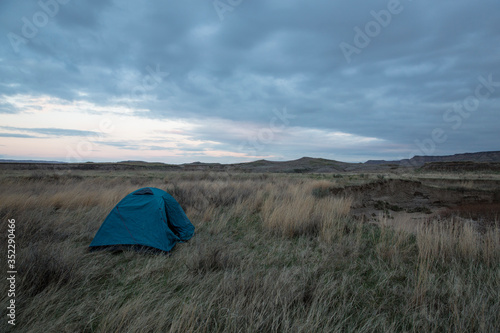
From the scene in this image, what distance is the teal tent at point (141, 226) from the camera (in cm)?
491

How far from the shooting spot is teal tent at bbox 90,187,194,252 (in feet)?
16.1

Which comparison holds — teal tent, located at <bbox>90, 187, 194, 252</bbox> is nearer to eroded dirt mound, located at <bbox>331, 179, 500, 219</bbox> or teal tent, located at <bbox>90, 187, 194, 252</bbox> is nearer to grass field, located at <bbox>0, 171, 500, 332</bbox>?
grass field, located at <bbox>0, 171, 500, 332</bbox>

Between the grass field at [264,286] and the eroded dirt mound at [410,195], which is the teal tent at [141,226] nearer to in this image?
the grass field at [264,286]

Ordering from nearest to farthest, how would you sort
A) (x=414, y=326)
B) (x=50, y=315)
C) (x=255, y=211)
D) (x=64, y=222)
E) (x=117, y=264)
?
(x=414, y=326) < (x=50, y=315) < (x=117, y=264) < (x=64, y=222) < (x=255, y=211)

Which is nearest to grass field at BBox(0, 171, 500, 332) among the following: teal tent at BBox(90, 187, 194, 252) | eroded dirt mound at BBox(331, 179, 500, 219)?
teal tent at BBox(90, 187, 194, 252)

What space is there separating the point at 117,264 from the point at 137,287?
1.14 meters

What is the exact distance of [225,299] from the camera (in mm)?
2893

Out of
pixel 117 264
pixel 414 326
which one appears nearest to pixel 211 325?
pixel 414 326

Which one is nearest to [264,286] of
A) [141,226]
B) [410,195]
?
[141,226]

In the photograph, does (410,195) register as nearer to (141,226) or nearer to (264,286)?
(264,286)

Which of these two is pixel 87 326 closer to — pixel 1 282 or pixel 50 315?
pixel 50 315

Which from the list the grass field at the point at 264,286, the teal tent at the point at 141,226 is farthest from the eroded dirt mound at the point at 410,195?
the teal tent at the point at 141,226

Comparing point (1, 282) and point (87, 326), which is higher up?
point (1, 282)

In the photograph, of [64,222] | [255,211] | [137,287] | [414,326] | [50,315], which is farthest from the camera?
[255,211]
